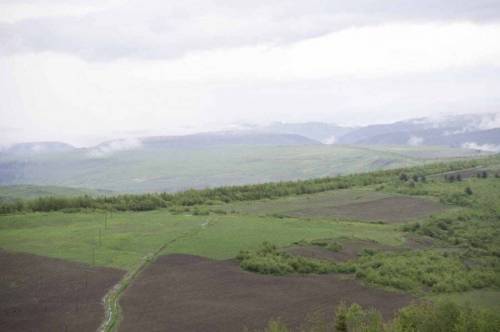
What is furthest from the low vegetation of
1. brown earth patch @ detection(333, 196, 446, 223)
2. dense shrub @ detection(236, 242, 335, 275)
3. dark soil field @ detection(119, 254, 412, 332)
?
brown earth patch @ detection(333, 196, 446, 223)

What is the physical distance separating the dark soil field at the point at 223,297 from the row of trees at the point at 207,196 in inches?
1772

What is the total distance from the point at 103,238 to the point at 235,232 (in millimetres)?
16942

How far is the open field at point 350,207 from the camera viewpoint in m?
106

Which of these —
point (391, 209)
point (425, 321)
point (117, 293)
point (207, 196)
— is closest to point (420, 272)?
point (425, 321)

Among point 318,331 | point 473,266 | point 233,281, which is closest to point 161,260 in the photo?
point 233,281

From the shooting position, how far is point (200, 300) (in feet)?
182

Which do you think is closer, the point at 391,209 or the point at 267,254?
the point at 267,254

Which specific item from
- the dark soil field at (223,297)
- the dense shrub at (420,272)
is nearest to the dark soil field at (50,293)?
the dark soil field at (223,297)

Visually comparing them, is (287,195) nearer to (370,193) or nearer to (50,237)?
(370,193)

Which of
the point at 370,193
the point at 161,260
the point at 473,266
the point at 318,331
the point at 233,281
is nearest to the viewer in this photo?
the point at 318,331

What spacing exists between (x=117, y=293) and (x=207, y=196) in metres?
72.5

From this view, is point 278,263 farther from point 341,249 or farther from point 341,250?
point 341,249

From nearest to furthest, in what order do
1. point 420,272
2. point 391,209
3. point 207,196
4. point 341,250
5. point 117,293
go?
point 117,293 < point 420,272 < point 341,250 < point 391,209 < point 207,196

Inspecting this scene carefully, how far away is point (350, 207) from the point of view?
115 m
